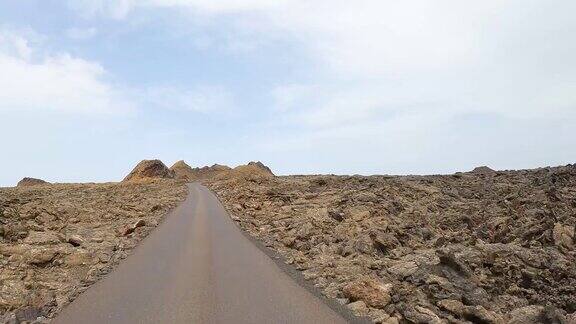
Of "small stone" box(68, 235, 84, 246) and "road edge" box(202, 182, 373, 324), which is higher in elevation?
"small stone" box(68, 235, 84, 246)

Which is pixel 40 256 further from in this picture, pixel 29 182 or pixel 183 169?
pixel 183 169

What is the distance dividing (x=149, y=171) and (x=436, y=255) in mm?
95071

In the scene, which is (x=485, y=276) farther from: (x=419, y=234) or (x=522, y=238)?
(x=419, y=234)

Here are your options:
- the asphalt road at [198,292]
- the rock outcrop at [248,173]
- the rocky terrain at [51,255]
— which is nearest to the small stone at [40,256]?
the rocky terrain at [51,255]

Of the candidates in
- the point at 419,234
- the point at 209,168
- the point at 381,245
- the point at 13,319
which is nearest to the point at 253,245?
the point at 381,245

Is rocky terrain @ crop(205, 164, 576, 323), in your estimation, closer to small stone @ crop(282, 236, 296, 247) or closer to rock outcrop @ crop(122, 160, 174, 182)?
small stone @ crop(282, 236, 296, 247)

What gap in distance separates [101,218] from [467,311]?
22.4 m

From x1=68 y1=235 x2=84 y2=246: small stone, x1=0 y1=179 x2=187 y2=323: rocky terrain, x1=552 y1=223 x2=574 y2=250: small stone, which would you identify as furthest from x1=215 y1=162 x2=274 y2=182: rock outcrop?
x1=552 y1=223 x2=574 y2=250: small stone

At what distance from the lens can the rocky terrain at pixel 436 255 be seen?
935 cm

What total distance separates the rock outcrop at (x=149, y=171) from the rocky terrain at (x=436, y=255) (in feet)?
251

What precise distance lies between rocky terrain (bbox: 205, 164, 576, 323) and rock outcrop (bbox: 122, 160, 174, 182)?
7637 centimetres

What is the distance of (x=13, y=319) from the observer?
29.1ft

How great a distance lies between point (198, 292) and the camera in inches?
421

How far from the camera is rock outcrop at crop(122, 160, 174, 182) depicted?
99.7m
